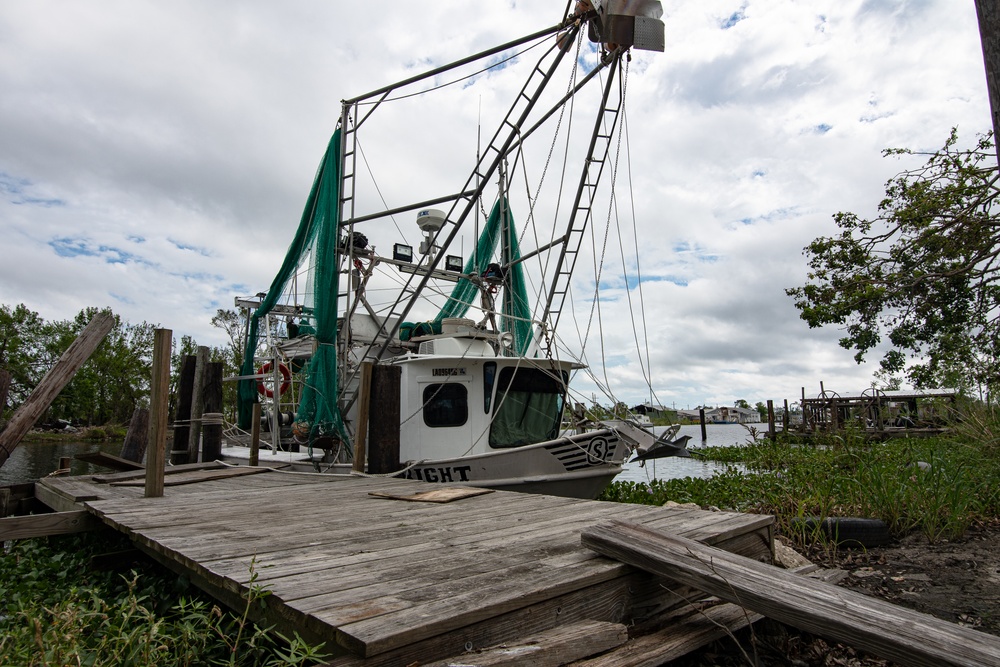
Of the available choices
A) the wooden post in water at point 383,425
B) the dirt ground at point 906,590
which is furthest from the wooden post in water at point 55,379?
the dirt ground at point 906,590

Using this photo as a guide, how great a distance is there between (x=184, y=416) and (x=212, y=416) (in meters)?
1.32

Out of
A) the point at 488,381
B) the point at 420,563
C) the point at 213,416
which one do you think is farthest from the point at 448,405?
→ the point at 420,563

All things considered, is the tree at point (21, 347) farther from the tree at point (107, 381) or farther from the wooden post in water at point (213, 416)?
Result: the wooden post in water at point (213, 416)

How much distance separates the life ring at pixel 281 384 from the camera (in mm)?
12984

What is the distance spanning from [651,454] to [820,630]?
6254mm

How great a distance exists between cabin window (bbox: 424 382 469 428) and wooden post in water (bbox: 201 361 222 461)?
12.6 feet

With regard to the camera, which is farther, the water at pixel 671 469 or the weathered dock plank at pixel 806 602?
the water at pixel 671 469

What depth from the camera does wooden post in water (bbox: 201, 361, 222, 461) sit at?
1071 cm

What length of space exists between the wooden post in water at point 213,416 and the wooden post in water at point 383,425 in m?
3.86

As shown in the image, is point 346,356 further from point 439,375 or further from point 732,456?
point 732,456

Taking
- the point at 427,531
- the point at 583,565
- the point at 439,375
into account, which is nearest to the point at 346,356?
the point at 439,375

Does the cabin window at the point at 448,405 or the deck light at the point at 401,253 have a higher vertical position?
the deck light at the point at 401,253

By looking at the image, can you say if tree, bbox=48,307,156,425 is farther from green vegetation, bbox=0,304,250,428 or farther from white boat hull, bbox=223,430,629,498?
white boat hull, bbox=223,430,629,498

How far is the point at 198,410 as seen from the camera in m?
11.6
